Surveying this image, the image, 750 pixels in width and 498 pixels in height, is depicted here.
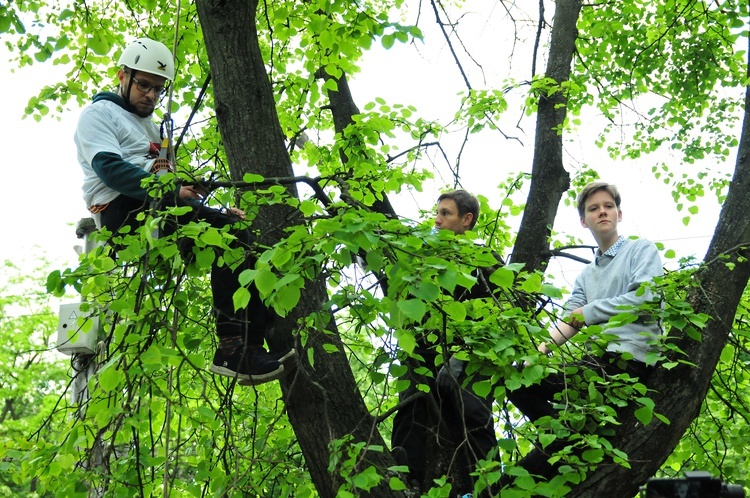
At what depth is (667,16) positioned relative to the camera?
6.64 m

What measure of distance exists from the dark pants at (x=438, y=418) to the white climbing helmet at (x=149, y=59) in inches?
68.9

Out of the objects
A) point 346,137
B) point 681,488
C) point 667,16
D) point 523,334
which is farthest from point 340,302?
point 667,16

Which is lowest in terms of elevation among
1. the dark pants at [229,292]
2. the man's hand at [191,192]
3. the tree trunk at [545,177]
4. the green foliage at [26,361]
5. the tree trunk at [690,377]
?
the tree trunk at [690,377]

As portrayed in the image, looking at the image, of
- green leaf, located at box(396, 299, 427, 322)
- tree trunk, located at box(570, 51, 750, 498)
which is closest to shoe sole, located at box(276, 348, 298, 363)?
green leaf, located at box(396, 299, 427, 322)

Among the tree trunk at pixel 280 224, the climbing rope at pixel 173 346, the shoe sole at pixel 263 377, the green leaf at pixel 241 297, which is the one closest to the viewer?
the green leaf at pixel 241 297

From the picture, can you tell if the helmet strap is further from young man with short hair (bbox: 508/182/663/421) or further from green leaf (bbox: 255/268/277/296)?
young man with short hair (bbox: 508/182/663/421)

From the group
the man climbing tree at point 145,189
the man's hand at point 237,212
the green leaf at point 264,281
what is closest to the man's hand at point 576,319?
the man climbing tree at point 145,189

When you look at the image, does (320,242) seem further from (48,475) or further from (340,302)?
(48,475)

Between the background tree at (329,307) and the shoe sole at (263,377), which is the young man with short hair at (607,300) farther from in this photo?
the shoe sole at (263,377)

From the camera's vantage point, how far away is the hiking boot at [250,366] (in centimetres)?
340

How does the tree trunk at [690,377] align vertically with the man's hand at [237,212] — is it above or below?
below

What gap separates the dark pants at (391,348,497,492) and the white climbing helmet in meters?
1.75

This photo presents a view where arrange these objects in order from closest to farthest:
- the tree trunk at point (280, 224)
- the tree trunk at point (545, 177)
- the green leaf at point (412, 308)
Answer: the green leaf at point (412, 308)
the tree trunk at point (280, 224)
the tree trunk at point (545, 177)

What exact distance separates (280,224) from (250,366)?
60 cm
